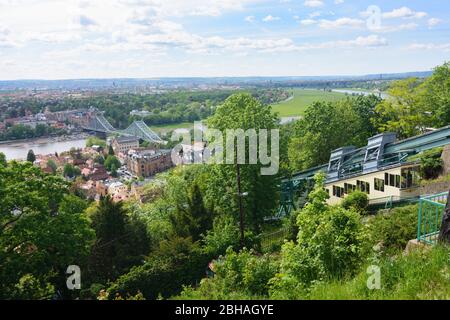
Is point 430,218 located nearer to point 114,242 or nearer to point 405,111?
point 114,242

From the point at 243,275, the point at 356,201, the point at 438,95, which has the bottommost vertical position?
the point at 356,201

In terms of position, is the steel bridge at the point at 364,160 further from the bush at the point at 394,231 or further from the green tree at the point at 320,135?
the bush at the point at 394,231

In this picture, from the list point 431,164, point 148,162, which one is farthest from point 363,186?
point 148,162

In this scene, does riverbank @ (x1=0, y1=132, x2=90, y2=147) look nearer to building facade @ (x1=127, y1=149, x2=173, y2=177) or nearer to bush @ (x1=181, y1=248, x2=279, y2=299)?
building facade @ (x1=127, y1=149, x2=173, y2=177)

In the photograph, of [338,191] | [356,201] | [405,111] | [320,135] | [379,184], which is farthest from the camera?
[405,111]

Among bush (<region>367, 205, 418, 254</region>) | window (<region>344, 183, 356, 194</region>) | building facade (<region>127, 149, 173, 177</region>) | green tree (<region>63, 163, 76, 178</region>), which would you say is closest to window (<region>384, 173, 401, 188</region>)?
window (<region>344, 183, 356, 194</region>)

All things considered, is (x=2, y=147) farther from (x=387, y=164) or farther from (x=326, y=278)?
(x=326, y=278)
